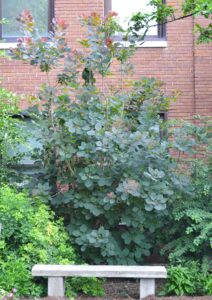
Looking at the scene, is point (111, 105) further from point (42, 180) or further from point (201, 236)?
point (201, 236)

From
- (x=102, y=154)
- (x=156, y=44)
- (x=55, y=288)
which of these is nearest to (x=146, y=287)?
(x=55, y=288)

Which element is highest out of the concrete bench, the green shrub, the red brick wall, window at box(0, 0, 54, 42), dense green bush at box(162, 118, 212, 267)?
window at box(0, 0, 54, 42)

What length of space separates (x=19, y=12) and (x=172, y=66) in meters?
3.41

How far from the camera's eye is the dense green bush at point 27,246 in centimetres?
550

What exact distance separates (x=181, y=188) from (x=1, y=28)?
5585 mm

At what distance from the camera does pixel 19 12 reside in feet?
33.0

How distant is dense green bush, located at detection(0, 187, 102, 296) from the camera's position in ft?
18.1

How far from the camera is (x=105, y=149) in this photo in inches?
232

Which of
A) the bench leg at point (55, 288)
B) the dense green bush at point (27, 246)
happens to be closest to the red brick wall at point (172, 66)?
the dense green bush at point (27, 246)

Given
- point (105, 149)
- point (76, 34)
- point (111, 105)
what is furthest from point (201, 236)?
point (76, 34)

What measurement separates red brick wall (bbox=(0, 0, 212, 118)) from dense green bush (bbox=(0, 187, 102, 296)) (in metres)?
4.04

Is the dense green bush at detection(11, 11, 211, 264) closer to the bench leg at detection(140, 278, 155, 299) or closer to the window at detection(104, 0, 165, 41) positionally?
the bench leg at detection(140, 278, 155, 299)

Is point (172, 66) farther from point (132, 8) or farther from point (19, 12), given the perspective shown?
point (19, 12)

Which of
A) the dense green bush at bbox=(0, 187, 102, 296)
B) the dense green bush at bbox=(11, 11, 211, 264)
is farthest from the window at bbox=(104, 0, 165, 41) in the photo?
the dense green bush at bbox=(0, 187, 102, 296)
